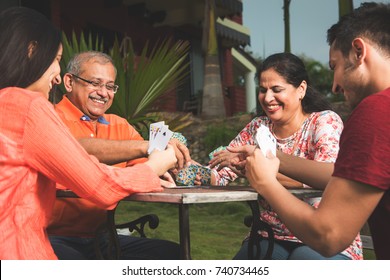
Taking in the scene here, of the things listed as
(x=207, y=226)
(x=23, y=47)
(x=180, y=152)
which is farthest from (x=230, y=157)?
(x=207, y=226)

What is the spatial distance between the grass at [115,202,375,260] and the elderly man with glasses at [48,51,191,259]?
6.81 feet

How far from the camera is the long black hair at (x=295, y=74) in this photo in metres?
2.87

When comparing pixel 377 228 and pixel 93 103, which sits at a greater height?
pixel 93 103

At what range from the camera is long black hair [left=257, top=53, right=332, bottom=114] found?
9.43 ft

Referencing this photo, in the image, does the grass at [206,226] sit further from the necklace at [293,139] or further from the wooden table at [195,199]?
the wooden table at [195,199]

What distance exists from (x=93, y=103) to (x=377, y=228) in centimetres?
195

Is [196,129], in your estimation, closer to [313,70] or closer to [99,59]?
[99,59]

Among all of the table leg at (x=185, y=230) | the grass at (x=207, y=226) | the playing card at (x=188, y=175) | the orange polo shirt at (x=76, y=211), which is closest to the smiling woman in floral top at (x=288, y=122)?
the playing card at (x=188, y=175)

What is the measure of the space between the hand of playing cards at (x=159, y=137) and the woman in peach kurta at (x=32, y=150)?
1.86 feet

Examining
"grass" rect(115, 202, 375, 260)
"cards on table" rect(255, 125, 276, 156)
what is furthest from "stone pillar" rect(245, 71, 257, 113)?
"cards on table" rect(255, 125, 276, 156)
